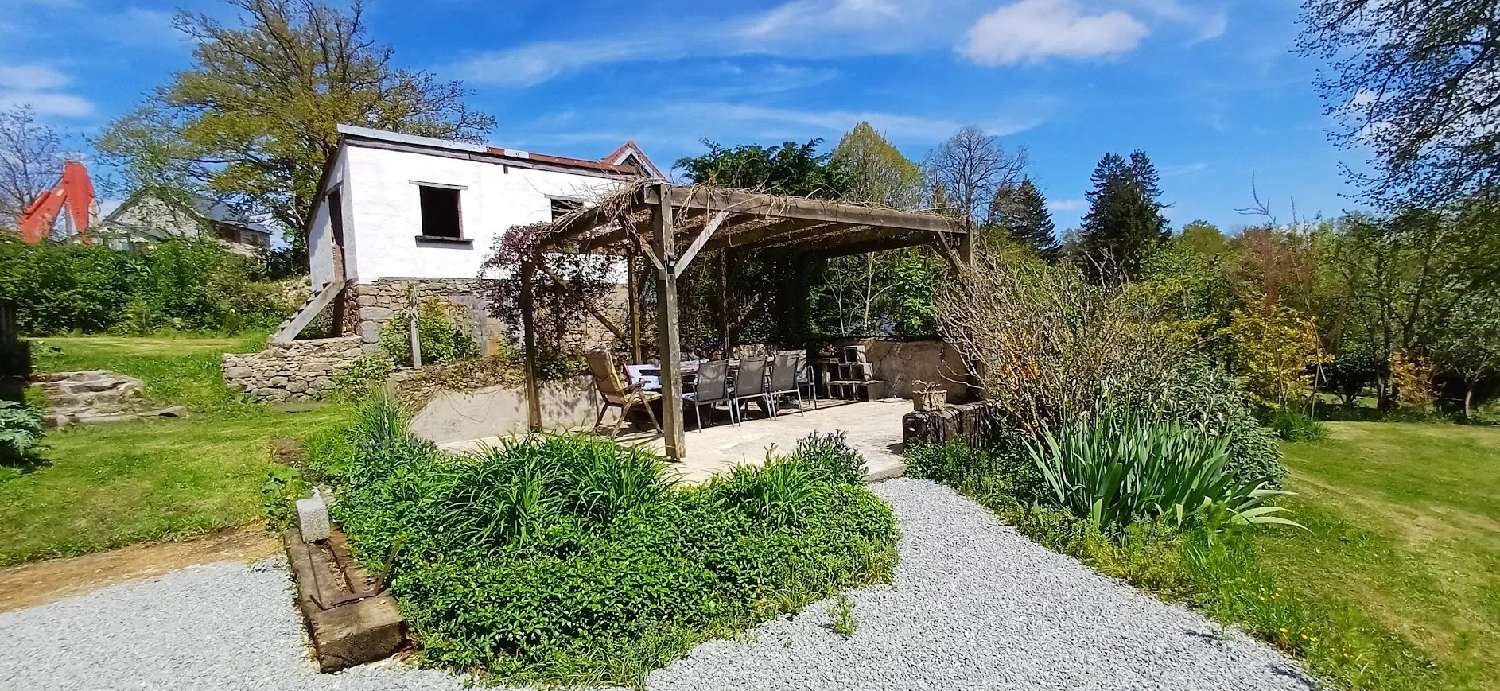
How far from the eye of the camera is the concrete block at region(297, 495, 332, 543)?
4.04m

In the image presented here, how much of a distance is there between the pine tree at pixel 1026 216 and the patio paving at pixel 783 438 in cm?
1896

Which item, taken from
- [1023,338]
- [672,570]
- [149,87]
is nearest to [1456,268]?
[1023,338]

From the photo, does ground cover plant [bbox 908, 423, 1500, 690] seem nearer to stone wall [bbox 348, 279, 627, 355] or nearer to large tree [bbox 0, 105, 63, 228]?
stone wall [bbox 348, 279, 627, 355]

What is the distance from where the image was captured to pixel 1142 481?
401 cm

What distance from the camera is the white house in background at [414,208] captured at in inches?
449

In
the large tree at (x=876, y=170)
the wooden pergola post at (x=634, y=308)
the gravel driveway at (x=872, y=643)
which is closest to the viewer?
the gravel driveway at (x=872, y=643)

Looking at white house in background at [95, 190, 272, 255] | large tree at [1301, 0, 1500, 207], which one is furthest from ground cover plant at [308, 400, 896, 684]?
white house in background at [95, 190, 272, 255]

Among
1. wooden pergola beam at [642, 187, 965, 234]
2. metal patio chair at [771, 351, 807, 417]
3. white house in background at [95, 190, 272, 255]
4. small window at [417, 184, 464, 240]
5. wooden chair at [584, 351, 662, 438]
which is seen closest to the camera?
wooden pergola beam at [642, 187, 965, 234]

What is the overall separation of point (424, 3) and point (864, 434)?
8649mm

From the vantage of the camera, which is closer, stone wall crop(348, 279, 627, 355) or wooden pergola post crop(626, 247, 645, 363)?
wooden pergola post crop(626, 247, 645, 363)

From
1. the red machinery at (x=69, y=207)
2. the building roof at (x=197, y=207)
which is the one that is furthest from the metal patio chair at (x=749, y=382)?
the building roof at (x=197, y=207)

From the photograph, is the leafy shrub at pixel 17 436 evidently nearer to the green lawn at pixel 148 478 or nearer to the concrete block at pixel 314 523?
the green lawn at pixel 148 478

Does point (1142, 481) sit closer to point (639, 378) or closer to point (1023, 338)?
point (1023, 338)

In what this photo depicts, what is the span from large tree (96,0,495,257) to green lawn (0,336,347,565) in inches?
496
